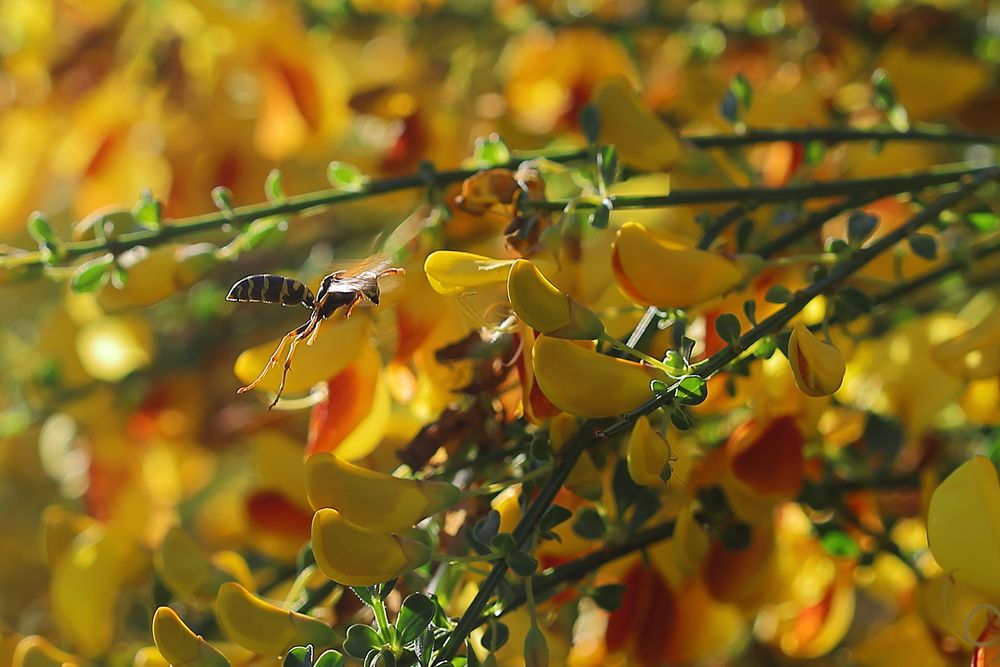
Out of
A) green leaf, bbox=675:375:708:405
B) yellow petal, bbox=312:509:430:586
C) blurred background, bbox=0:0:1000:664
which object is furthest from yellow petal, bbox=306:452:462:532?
blurred background, bbox=0:0:1000:664

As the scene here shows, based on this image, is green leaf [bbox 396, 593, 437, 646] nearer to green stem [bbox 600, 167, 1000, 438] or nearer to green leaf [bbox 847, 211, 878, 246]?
green stem [bbox 600, 167, 1000, 438]

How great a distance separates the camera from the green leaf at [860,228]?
50cm

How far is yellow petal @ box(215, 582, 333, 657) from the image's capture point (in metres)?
0.46

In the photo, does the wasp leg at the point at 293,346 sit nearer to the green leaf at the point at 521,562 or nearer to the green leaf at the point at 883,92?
the green leaf at the point at 521,562

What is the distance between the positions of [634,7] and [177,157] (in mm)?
386

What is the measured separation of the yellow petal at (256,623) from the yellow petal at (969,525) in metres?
0.25

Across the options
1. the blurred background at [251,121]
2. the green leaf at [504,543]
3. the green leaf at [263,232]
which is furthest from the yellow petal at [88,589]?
the green leaf at [504,543]

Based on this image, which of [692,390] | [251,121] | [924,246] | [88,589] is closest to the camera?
[692,390]

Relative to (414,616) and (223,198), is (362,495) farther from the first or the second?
(223,198)

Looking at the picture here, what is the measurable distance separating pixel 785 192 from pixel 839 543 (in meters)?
0.18

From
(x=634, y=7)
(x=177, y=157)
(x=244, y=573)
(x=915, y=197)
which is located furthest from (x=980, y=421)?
(x=177, y=157)

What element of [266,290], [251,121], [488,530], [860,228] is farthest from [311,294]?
[251,121]

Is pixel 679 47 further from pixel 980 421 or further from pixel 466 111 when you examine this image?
pixel 980 421

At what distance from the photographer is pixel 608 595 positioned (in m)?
0.52
